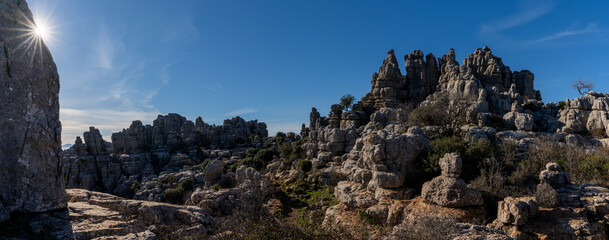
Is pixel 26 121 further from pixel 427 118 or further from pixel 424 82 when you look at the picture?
pixel 424 82

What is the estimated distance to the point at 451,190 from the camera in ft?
29.1

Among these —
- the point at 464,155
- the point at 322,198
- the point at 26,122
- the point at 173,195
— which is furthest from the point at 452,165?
the point at 173,195

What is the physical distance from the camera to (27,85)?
4609mm

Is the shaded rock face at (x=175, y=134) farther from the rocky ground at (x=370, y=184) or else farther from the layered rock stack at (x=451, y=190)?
the layered rock stack at (x=451, y=190)

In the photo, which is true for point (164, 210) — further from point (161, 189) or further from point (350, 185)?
point (161, 189)

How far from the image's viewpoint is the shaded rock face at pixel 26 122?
438cm

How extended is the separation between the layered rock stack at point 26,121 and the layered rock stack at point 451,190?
10.0 metres

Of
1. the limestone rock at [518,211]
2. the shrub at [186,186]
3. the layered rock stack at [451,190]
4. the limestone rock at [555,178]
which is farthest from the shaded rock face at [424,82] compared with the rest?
the limestone rock at [518,211]

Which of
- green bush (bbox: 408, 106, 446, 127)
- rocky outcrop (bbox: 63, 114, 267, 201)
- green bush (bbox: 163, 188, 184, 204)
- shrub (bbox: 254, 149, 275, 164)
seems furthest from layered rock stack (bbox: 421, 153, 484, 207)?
shrub (bbox: 254, 149, 275, 164)

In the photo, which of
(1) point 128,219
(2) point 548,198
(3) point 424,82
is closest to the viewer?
(1) point 128,219

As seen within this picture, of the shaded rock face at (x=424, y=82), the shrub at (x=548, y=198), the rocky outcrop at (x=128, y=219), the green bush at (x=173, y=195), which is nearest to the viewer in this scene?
the rocky outcrop at (x=128, y=219)

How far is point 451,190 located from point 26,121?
11.2 m

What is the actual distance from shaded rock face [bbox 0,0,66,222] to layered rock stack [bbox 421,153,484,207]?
1041cm

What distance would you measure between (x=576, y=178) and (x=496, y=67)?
43.3 meters
